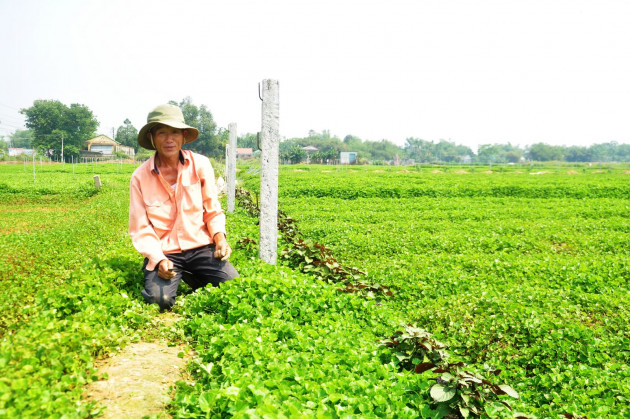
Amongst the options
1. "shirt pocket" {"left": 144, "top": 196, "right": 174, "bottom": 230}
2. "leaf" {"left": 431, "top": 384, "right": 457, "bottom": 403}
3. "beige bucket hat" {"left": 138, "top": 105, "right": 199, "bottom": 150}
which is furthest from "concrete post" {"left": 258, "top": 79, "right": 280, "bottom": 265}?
"leaf" {"left": 431, "top": 384, "right": 457, "bottom": 403}

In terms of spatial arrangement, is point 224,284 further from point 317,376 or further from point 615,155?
point 615,155

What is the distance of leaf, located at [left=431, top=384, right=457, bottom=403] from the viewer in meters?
2.97

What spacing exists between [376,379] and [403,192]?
17.5 meters

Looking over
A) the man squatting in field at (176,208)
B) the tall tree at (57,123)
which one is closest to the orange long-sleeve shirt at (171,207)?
the man squatting in field at (176,208)

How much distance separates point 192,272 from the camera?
16.5 feet

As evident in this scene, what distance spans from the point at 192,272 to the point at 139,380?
1971mm

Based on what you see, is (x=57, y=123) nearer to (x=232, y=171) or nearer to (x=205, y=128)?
(x=205, y=128)

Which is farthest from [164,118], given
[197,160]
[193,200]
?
[193,200]

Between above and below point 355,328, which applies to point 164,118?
above

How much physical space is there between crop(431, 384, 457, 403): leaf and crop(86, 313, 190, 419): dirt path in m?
1.66

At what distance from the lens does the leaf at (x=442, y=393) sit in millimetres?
2967

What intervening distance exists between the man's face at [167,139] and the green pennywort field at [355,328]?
1.32m

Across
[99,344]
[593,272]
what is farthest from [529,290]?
[99,344]

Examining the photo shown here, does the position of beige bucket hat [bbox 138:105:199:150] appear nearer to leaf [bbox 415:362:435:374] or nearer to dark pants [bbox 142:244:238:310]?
dark pants [bbox 142:244:238:310]
